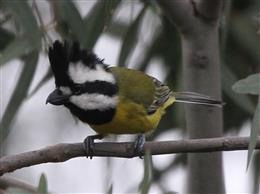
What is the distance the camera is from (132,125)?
2205mm

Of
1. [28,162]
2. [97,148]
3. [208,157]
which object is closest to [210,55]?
[208,157]

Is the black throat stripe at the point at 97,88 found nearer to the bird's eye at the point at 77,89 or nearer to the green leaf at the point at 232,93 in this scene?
the bird's eye at the point at 77,89

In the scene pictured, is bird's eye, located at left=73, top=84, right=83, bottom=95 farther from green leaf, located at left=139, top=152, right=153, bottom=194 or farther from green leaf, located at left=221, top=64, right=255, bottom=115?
green leaf, located at left=139, top=152, right=153, bottom=194

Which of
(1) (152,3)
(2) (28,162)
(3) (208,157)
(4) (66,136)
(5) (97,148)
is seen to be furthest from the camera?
(4) (66,136)

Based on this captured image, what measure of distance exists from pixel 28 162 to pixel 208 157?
520mm

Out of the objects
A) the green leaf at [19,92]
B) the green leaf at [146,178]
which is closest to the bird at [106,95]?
the green leaf at [19,92]

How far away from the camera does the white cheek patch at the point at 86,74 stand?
1930 mm

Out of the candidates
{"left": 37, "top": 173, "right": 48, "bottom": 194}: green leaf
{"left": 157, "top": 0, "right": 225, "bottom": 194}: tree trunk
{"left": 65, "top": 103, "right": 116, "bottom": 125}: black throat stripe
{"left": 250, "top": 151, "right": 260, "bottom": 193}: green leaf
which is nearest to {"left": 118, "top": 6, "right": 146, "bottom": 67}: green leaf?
{"left": 65, "top": 103, "right": 116, "bottom": 125}: black throat stripe

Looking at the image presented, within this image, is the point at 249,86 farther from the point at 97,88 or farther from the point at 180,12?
the point at 97,88

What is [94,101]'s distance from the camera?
2.14 m

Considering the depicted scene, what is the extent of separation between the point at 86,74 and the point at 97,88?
125mm

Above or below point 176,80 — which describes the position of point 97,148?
below

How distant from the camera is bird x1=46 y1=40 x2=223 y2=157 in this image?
1896 mm

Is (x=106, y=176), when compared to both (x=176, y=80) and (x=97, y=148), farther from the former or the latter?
(x=97, y=148)
